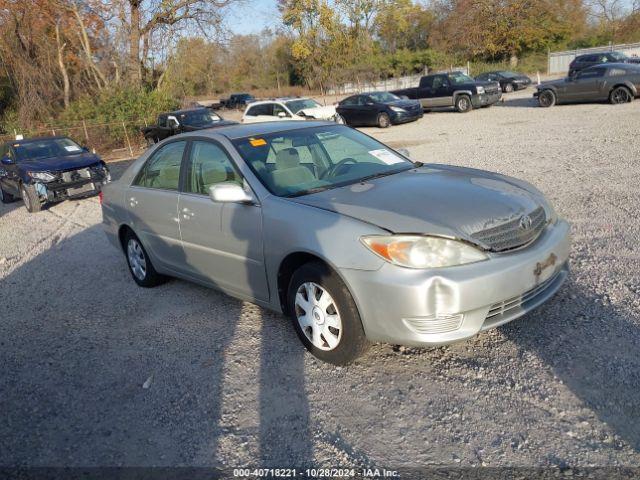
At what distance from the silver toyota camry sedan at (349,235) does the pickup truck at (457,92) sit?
805 inches

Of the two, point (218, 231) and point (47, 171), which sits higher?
point (47, 171)

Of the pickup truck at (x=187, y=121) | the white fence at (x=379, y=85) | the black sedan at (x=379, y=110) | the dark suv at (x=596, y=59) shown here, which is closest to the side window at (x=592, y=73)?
the black sedan at (x=379, y=110)

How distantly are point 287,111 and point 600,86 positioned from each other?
11.0 m

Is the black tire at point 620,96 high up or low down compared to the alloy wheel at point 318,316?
up

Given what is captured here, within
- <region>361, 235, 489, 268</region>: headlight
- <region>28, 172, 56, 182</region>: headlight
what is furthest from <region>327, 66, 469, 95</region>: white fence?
<region>361, 235, 489, 268</region>: headlight

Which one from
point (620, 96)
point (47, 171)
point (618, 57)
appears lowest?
point (620, 96)

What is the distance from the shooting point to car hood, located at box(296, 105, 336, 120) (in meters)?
20.1

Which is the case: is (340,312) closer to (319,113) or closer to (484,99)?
(319,113)

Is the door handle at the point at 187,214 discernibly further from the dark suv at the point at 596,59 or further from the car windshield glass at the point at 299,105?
the dark suv at the point at 596,59

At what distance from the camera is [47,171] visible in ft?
39.0

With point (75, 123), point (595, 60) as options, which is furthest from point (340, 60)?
point (75, 123)

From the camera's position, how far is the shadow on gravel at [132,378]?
3.13 metres

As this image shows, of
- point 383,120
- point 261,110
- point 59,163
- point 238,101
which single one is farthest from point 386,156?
point 238,101

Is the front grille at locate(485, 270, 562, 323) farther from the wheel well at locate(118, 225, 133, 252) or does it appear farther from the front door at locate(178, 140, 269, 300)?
the wheel well at locate(118, 225, 133, 252)
